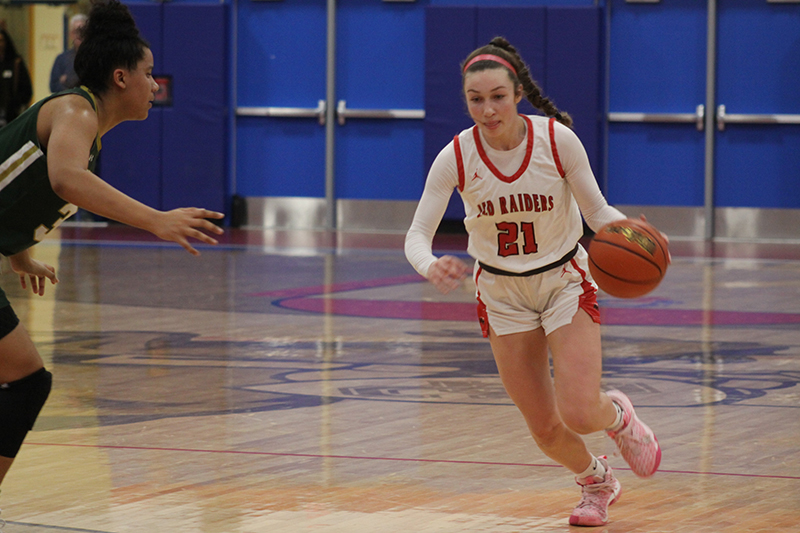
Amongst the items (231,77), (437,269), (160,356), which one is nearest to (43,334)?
(160,356)

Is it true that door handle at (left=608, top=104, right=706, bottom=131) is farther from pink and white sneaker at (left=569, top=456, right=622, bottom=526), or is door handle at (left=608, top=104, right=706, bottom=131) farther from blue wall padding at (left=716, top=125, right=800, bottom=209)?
pink and white sneaker at (left=569, top=456, right=622, bottom=526)

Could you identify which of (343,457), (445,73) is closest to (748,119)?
(445,73)

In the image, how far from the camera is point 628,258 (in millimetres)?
4246

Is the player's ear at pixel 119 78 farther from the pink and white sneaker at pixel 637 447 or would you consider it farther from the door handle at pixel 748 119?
the door handle at pixel 748 119

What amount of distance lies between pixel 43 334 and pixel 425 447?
3.91 meters

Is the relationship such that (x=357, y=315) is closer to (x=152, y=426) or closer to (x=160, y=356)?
(x=160, y=356)

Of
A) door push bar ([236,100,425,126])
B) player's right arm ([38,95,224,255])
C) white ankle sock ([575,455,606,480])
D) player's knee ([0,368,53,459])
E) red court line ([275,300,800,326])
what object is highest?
door push bar ([236,100,425,126])

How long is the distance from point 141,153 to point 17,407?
13.5 m

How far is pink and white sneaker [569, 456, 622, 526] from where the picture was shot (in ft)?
13.7

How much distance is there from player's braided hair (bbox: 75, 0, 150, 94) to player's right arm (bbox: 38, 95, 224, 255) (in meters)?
0.26

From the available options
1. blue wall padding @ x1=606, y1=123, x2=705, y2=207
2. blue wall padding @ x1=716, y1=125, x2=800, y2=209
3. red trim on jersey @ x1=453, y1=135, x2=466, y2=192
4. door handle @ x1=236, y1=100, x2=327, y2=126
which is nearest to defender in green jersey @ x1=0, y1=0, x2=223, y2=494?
red trim on jersey @ x1=453, y1=135, x2=466, y2=192

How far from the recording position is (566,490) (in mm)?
4645

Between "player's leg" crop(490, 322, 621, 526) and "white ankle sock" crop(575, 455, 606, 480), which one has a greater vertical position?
"player's leg" crop(490, 322, 621, 526)

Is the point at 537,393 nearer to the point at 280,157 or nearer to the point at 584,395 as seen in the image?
the point at 584,395
